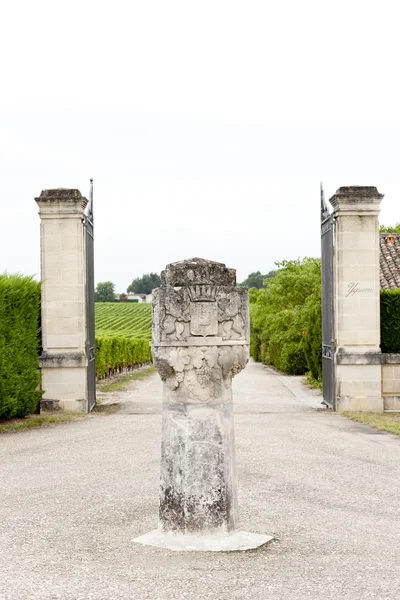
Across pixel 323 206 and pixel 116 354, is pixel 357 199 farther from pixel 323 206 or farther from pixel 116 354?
pixel 116 354

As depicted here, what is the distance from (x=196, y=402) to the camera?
18.1ft

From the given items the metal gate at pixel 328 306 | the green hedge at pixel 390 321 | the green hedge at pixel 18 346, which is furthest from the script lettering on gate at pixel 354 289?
the green hedge at pixel 18 346

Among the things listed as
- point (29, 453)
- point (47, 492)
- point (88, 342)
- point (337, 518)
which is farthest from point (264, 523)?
point (88, 342)

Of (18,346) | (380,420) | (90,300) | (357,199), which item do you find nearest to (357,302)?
(357,199)

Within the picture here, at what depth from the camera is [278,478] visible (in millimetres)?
7828

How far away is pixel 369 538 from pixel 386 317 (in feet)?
30.3

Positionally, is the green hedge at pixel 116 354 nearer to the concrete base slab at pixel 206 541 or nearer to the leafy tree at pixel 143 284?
the concrete base slab at pixel 206 541

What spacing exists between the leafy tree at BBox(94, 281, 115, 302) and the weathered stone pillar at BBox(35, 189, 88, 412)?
115 m

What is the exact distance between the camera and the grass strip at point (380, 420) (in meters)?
11.8

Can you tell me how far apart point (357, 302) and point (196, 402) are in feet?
29.8

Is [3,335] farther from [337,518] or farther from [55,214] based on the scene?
[337,518]

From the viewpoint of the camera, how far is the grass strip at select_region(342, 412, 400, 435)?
38.7 feet

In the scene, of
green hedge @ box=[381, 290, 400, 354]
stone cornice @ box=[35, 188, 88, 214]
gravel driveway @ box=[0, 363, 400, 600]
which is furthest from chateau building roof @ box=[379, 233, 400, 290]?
stone cornice @ box=[35, 188, 88, 214]

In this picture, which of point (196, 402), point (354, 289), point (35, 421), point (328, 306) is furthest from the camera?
point (328, 306)
